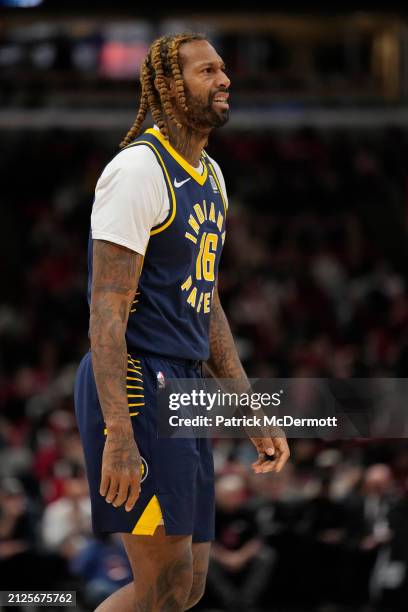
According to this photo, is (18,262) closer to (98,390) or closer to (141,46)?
(141,46)

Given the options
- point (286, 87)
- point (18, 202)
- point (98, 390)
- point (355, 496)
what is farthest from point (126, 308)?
point (286, 87)

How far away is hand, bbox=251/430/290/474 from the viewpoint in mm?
4484

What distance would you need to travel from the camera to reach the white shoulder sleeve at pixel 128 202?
155 inches

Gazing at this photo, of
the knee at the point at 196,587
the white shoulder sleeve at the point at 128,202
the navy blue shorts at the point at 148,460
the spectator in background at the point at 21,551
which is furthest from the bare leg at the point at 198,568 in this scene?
the spectator in background at the point at 21,551

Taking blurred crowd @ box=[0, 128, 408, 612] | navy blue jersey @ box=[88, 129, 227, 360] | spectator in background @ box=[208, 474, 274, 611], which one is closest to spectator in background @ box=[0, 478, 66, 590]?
blurred crowd @ box=[0, 128, 408, 612]

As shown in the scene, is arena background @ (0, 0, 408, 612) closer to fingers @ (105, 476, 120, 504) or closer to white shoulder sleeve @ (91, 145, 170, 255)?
fingers @ (105, 476, 120, 504)

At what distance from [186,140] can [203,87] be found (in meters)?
0.20

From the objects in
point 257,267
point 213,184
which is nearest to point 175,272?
point 213,184

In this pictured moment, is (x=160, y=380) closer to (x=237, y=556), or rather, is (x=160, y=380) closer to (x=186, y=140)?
(x=186, y=140)

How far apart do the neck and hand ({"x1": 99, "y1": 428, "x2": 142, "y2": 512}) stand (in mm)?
1077

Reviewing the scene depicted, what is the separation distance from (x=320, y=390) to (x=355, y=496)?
201 inches

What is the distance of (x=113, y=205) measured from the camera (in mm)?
3963

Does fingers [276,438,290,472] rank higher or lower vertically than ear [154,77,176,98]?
lower

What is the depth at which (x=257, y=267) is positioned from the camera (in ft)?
51.3
